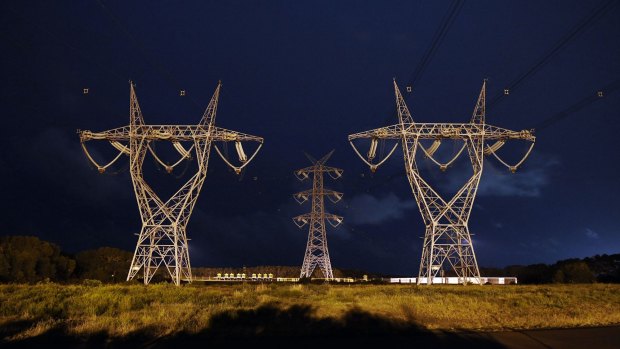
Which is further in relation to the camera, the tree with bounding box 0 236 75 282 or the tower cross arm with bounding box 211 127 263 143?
the tree with bounding box 0 236 75 282

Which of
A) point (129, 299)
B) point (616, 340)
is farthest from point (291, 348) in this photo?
point (129, 299)

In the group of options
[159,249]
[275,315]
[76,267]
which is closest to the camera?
[275,315]

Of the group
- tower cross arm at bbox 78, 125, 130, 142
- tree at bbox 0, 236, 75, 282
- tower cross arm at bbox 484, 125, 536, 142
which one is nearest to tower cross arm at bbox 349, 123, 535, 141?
tower cross arm at bbox 484, 125, 536, 142

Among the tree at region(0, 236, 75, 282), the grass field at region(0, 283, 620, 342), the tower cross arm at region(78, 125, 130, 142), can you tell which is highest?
the tower cross arm at region(78, 125, 130, 142)

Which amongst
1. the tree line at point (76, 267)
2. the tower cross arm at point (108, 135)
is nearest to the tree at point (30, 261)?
the tree line at point (76, 267)

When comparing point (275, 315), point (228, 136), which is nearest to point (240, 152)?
point (228, 136)

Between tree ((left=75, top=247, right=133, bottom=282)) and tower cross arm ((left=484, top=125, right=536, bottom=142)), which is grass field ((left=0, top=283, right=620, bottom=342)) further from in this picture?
tree ((left=75, top=247, right=133, bottom=282))

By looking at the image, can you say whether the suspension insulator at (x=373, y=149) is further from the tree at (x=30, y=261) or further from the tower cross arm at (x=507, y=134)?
the tree at (x=30, y=261)

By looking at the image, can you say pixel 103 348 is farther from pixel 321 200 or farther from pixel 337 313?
pixel 321 200

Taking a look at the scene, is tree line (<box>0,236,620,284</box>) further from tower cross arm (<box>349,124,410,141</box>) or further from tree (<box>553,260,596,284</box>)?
tower cross arm (<box>349,124,410,141</box>)

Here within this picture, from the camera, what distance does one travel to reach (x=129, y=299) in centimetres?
2205

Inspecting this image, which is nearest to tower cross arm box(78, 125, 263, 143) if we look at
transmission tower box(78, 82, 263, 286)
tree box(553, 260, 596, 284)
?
transmission tower box(78, 82, 263, 286)

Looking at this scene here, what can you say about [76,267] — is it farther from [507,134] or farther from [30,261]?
[507,134]

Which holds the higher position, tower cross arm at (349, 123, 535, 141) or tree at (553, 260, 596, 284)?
tower cross arm at (349, 123, 535, 141)
